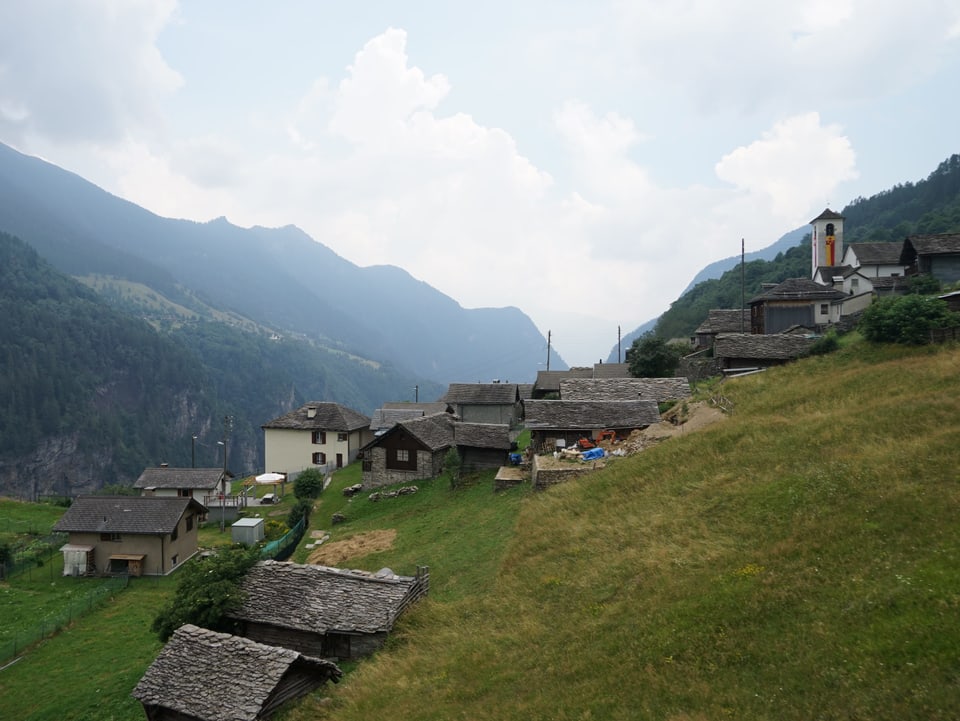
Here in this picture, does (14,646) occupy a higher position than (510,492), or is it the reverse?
(510,492)

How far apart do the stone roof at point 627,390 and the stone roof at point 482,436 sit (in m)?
5.29

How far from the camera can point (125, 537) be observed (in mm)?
39344

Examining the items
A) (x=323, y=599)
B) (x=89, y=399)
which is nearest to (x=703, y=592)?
(x=323, y=599)

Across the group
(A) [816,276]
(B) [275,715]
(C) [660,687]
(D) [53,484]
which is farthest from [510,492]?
(D) [53,484]

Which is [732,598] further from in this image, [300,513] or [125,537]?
[125,537]

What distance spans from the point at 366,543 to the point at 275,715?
1409cm

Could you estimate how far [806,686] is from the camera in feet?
32.6

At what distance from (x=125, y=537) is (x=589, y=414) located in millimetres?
33964

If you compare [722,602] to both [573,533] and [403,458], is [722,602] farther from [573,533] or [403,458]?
[403,458]

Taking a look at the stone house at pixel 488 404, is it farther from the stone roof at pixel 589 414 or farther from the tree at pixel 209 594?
the tree at pixel 209 594

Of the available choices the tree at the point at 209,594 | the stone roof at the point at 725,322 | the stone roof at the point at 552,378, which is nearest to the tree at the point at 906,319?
the stone roof at the point at 725,322

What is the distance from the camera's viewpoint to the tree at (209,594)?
1917 cm

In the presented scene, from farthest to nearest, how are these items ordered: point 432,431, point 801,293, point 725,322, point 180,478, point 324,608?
point 725,322 < point 180,478 < point 801,293 < point 432,431 < point 324,608

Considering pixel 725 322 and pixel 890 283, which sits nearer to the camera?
pixel 890 283
